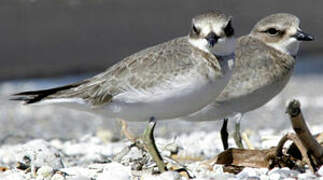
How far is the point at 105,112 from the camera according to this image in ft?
17.6

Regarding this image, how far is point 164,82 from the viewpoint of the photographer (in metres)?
5.08

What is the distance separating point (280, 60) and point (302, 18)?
820cm

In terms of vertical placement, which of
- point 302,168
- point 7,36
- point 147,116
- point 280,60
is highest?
point 7,36

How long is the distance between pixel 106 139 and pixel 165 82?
8.92 ft

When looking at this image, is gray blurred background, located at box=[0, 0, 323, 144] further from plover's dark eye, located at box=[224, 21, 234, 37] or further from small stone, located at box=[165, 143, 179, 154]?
plover's dark eye, located at box=[224, 21, 234, 37]

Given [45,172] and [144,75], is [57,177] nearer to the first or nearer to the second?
[45,172]

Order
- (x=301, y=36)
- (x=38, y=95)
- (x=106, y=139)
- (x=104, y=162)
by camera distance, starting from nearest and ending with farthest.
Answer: (x=38, y=95) < (x=104, y=162) < (x=301, y=36) < (x=106, y=139)

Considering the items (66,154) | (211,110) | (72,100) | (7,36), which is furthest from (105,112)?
(7,36)

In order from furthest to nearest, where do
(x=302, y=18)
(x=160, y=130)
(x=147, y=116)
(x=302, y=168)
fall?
(x=302, y=18), (x=160, y=130), (x=147, y=116), (x=302, y=168)

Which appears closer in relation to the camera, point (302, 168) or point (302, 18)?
point (302, 168)

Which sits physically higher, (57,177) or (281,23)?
(281,23)

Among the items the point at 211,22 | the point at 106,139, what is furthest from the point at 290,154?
the point at 106,139

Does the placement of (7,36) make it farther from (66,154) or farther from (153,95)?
(153,95)

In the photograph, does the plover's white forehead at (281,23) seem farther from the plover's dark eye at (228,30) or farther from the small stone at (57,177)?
the small stone at (57,177)
